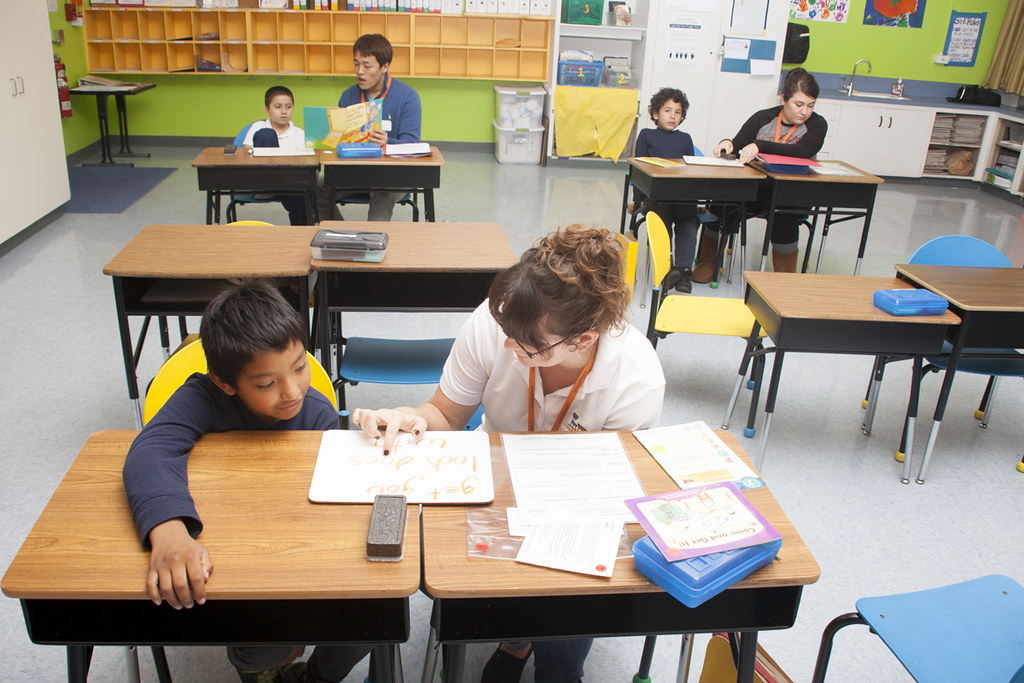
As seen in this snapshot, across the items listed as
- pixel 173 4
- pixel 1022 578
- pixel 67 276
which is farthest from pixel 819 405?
pixel 173 4

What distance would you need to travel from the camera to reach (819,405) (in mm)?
3320

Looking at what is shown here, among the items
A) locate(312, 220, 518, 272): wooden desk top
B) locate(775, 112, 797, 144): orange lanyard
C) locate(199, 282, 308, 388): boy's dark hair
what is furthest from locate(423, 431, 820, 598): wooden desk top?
locate(775, 112, 797, 144): orange lanyard

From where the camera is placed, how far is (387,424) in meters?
1.43

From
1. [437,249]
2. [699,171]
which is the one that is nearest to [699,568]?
[437,249]

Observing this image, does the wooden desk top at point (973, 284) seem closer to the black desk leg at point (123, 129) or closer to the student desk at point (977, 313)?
the student desk at point (977, 313)

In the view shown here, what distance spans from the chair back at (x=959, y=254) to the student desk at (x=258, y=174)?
3112 millimetres

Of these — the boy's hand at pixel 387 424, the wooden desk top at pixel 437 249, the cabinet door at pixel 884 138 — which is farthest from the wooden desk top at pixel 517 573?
the cabinet door at pixel 884 138

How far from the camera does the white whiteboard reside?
127 cm

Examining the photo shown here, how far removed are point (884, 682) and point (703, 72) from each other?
261 inches

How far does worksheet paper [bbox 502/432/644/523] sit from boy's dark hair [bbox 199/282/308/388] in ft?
1.55

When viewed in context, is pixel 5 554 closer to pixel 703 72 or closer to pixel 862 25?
pixel 703 72

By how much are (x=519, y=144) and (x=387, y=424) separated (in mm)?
6637

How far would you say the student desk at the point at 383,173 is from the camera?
4.30m

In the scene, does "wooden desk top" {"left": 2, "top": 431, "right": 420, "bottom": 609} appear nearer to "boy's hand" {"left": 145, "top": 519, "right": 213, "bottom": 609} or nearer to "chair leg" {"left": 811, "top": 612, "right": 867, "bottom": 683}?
"boy's hand" {"left": 145, "top": 519, "right": 213, "bottom": 609}
